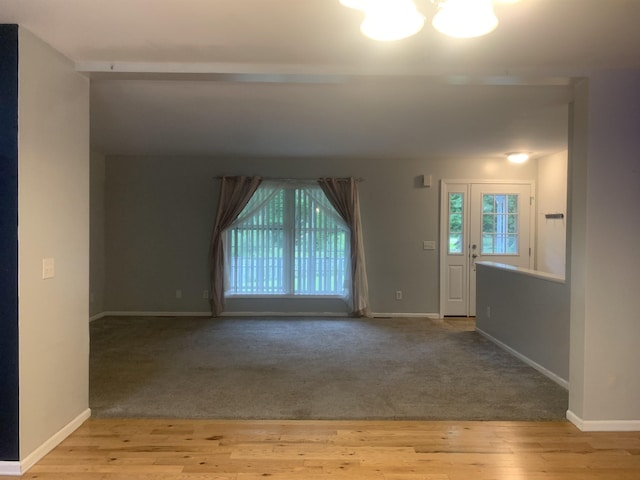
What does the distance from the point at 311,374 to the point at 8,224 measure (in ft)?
8.28

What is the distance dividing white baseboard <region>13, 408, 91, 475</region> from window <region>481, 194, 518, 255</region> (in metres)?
5.43

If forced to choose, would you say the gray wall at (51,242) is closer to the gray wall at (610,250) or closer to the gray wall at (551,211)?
the gray wall at (610,250)

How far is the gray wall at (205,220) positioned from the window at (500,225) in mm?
376

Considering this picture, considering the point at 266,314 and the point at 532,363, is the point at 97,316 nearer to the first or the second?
the point at 266,314

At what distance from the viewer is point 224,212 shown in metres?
5.96

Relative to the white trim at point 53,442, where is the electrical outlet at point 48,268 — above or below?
above

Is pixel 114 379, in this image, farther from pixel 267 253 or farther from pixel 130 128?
pixel 267 253

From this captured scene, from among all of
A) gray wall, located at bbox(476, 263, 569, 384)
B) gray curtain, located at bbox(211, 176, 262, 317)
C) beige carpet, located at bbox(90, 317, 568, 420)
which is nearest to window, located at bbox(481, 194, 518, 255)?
gray wall, located at bbox(476, 263, 569, 384)

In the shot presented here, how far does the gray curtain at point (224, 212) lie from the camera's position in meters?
5.93

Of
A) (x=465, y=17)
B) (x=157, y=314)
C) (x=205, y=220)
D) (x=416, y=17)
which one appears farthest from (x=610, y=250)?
(x=157, y=314)

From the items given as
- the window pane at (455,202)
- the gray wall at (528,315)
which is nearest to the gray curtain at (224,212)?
the window pane at (455,202)

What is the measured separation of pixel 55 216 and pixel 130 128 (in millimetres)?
2227

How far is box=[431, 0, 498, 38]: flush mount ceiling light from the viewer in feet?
4.75

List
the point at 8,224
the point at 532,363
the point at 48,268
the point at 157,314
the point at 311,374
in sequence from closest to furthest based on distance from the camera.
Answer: the point at 8,224
the point at 48,268
the point at 311,374
the point at 532,363
the point at 157,314
